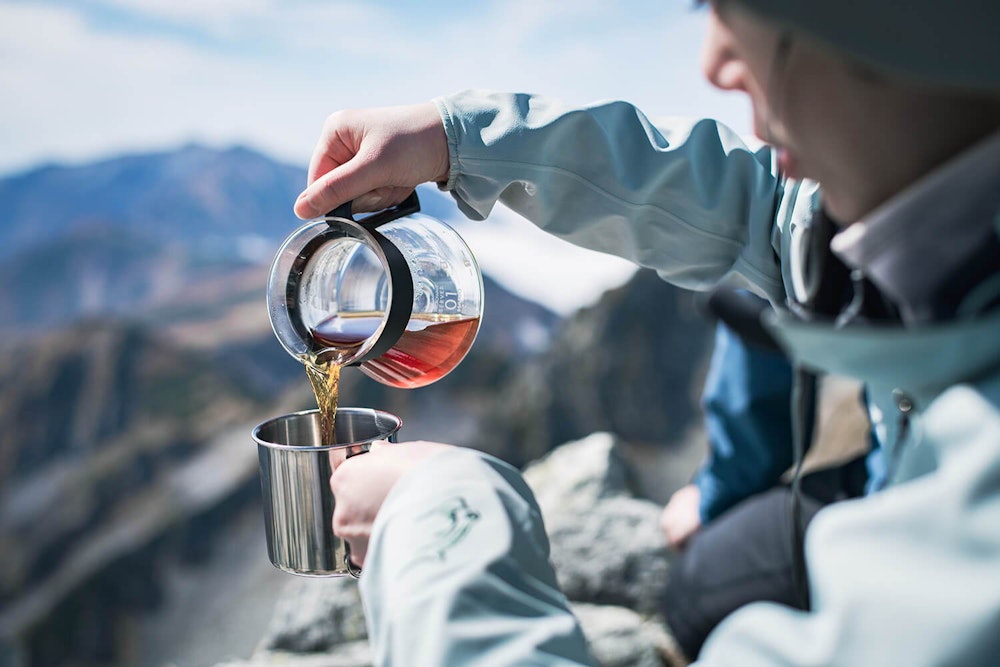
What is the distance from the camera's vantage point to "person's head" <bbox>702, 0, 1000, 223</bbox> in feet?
1.62

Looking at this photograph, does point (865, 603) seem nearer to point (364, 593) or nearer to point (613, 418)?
point (364, 593)

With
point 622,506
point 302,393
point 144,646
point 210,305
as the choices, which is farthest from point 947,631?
point 210,305

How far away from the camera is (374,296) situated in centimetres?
98

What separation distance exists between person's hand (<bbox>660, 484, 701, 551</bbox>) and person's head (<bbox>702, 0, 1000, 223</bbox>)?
1.27m

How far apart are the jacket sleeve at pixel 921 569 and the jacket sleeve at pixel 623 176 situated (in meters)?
0.51

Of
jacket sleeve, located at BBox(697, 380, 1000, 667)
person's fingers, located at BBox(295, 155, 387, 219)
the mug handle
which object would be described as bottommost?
jacket sleeve, located at BBox(697, 380, 1000, 667)

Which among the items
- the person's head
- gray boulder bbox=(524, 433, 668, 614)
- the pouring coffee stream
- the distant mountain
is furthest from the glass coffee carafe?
the distant mountain

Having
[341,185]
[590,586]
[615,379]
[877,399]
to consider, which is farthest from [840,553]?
[615,379]

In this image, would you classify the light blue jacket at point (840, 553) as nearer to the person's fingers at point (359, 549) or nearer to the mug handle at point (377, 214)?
the person's fingers at point (359, 549)

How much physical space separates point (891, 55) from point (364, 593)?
499 mm

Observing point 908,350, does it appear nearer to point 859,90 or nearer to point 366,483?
point 859,90

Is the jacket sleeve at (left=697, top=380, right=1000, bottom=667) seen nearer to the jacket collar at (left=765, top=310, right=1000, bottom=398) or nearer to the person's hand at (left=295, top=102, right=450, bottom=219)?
the jacket collar at (left=765, top=310, right=1000, bottom=398)

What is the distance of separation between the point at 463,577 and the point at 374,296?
0.47 m

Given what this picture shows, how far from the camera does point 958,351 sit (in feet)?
1.67
